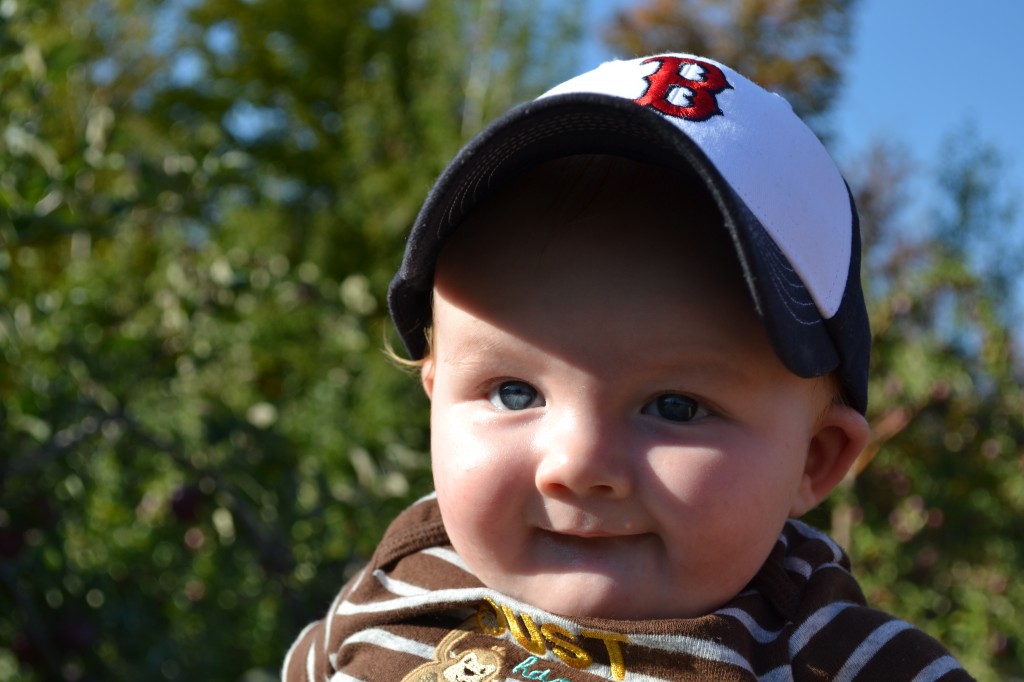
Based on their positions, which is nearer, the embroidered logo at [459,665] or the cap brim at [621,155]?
the cap brim at [621,155]

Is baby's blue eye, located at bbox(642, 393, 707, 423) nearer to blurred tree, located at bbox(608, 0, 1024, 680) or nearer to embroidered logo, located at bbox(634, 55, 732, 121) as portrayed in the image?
embroidered logo, located at bbox(634, 55, 732, 121)

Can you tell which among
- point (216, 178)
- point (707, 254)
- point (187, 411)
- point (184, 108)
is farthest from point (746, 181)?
point (184, 108)

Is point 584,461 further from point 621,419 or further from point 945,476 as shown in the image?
point 945,476

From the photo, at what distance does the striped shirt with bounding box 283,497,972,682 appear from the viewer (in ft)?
3.95

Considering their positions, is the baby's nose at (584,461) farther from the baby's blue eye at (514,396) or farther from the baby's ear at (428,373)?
the baby's ear at (428,373)

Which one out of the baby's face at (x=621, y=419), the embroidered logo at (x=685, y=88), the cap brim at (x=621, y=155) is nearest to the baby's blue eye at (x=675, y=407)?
the baby's face at (x=621, y=419)

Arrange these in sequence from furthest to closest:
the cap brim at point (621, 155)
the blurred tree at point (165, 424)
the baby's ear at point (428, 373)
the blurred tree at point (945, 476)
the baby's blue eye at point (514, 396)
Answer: the blurred tree at point (945, 476)
the blurred tree at point (165, 424)
the baby's ear at point (428, 373)
the baby's blue eye at point (514, 396)
the cap brim at point (621, 155)

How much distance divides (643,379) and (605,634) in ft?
0.86

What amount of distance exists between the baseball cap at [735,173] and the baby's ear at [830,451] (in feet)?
0.11

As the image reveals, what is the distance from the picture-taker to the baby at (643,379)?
3.87 ft

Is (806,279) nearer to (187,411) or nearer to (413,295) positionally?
(413,295)

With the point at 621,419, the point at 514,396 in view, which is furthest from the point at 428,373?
the point at 621,419

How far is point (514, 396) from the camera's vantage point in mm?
1261

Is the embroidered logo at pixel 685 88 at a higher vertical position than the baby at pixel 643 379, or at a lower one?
higher
